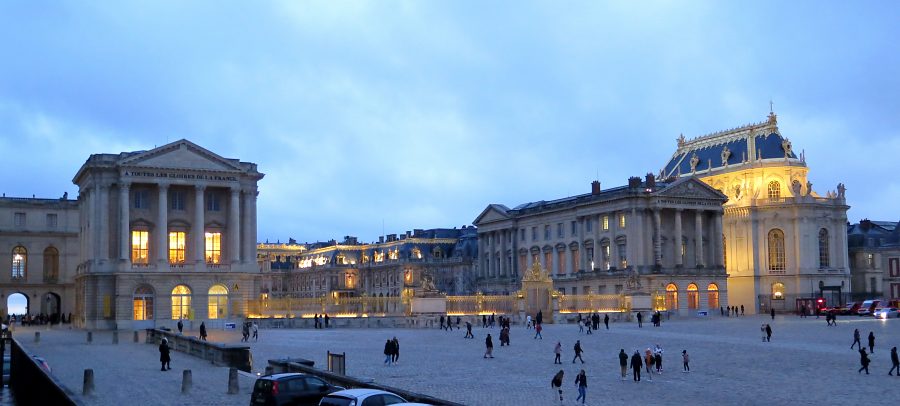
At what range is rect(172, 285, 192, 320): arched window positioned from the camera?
72.1 m

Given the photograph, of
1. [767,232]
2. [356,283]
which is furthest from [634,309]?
[356,283]

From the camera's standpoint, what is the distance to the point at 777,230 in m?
107

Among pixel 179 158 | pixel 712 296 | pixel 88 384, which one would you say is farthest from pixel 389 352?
pixel 712 296

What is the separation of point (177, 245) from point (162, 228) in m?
2.63

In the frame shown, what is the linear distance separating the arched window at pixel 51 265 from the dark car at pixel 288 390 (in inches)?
2925

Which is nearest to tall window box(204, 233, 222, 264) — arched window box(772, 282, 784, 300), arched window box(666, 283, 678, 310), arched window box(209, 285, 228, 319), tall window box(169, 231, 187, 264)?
tall window box(169, 231, 187, 264)

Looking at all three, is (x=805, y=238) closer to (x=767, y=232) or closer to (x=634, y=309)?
(x=767, y=232)

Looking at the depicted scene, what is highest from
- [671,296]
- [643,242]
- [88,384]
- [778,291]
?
[643,242]

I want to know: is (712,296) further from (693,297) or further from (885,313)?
(885,313)

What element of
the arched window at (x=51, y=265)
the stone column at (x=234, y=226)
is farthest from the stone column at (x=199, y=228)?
the arched window at (x=51, y=265)

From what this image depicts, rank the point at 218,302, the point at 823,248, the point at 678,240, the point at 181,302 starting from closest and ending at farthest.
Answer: the point at 181,302
the point at 218,302
the point at 678,240
the point at 823,248

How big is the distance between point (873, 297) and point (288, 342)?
79934 mm

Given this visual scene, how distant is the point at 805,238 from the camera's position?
10575 cm

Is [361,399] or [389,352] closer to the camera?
[361,399]
